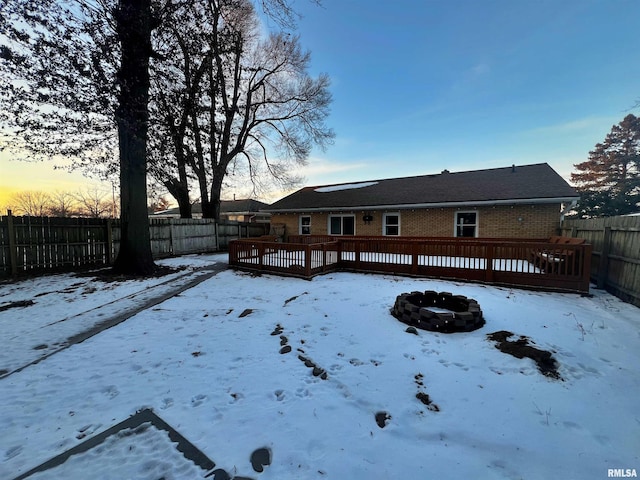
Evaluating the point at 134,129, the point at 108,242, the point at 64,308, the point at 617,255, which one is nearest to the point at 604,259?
the point at 617,255

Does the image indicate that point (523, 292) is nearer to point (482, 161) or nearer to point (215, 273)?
point (215, 273)

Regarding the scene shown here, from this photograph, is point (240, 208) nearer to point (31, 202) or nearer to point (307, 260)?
point (31, 202)

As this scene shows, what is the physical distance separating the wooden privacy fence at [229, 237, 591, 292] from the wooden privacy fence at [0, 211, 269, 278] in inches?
191

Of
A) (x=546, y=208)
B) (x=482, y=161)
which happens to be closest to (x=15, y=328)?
(x=546, y=208)

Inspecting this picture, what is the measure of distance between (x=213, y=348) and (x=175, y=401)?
1092 mm

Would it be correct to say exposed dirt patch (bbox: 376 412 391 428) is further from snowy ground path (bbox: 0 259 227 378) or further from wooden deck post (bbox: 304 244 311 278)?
wooden deck post (bbox: 304 244 311 278)

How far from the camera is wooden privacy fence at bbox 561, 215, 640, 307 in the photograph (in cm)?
538

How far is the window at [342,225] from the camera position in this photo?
1510 centimetres

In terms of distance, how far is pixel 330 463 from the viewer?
1.80 metres

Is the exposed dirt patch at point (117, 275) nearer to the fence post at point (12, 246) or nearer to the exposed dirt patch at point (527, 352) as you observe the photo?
the fence post at point (12, 246)

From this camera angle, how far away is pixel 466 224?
40.2ft

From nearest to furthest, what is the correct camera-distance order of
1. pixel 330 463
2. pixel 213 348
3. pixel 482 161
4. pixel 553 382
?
pixel 330 463
pixel 553 382
pixel 213 348
pixel 482 161

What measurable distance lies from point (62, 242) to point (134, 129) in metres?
4.86

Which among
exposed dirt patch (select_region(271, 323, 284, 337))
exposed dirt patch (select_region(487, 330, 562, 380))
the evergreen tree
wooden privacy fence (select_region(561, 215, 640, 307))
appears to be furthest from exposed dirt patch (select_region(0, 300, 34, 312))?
the evergreen tree
